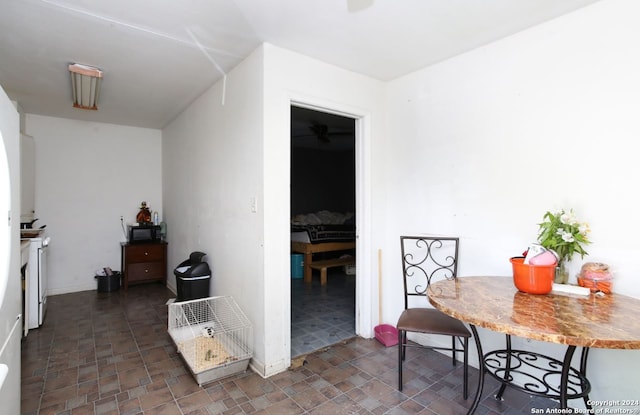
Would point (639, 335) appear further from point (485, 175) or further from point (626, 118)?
point (485, 175)

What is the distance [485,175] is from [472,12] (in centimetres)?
111

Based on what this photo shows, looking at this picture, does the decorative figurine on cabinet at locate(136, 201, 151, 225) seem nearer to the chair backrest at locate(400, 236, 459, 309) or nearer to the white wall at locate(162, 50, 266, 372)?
the white wall at locate(162, 50, 266, 372)

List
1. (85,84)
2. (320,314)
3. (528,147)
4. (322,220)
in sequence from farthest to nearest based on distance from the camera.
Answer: (322,220)
(320,314)
(85,84)
(528,147)

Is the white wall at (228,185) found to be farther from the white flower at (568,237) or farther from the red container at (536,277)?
the white flower at (568,237)

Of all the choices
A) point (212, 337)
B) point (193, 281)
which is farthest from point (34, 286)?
point (212, 337)

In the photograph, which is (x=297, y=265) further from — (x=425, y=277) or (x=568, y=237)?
(x=568, y=237)

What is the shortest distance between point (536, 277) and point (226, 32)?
8.16ft

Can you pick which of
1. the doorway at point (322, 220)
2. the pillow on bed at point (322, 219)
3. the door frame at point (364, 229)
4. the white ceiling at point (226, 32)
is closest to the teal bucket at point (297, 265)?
the doorway at point (322, 220)

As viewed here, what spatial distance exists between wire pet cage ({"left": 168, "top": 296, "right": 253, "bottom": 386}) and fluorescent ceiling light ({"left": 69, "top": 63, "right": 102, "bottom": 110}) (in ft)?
7.40

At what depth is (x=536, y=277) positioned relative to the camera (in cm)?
167

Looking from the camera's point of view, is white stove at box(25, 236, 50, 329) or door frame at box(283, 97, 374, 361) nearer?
door frame at box(283, 97, 374, 361)

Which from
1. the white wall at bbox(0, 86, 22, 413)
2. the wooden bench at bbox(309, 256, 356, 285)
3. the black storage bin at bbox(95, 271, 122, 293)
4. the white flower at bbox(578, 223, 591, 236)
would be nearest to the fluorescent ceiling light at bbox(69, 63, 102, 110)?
the white wall at bbox(0, 86, 22, 413)

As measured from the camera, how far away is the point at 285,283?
254cm

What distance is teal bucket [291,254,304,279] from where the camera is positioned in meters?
5.32
